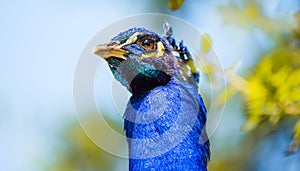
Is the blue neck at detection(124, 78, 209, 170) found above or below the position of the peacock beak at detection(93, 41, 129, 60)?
below

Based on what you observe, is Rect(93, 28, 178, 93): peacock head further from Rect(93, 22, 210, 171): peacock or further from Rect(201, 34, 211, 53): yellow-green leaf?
Rect(201, 34, 211, 53): yellow-green leaf

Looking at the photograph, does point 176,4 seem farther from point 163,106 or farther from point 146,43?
point 163,106

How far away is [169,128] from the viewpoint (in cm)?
218

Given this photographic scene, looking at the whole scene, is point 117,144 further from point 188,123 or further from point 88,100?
point 188,123

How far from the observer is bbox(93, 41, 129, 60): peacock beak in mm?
2059

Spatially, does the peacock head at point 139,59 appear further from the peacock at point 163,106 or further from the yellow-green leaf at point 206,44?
the yellow-green leaf at point 206,44

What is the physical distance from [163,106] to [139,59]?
0.17 meters

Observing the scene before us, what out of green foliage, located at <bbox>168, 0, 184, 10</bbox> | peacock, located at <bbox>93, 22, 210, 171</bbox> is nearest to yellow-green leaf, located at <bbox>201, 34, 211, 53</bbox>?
peacock, located at <bbox>93, 22, 210, 171</bbox>

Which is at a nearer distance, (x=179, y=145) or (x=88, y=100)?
(x=179, y=145)

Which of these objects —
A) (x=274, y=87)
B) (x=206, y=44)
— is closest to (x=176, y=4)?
(x=206, y=44)

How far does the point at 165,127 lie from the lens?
218 centimetres

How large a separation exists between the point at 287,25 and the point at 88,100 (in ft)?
2.32

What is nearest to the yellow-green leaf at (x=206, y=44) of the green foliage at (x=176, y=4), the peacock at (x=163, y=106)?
the peacock at (x=163, y=106)

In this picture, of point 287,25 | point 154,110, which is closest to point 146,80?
point 154,110
